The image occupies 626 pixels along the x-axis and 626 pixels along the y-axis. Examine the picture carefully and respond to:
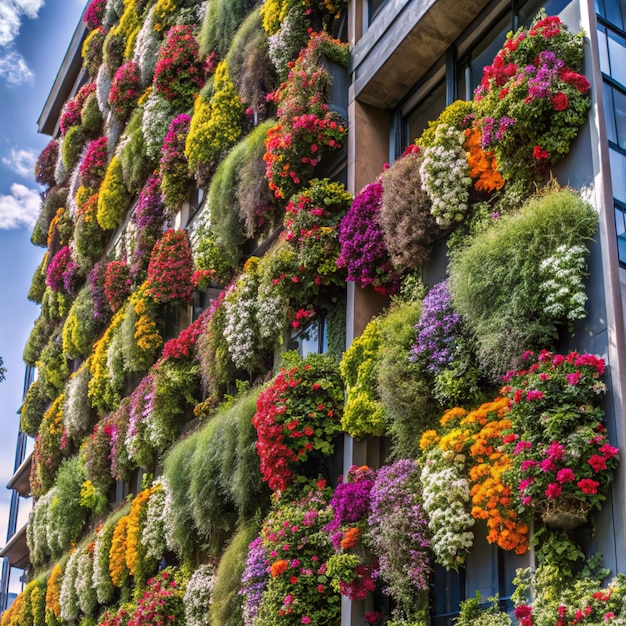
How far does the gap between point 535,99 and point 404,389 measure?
3.78m

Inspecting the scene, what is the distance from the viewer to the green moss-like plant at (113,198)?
28.5 meters

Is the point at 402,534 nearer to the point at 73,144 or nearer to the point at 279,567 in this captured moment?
the point at 279,567

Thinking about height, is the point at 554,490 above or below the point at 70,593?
above

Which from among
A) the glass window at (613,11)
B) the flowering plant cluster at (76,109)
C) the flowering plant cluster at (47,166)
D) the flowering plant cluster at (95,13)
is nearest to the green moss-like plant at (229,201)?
the glass window at (613,11)

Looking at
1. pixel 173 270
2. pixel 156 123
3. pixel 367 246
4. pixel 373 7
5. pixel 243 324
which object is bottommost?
pixel 243 324

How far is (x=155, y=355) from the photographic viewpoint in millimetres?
22828

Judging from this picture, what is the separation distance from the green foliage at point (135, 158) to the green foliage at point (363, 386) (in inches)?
526

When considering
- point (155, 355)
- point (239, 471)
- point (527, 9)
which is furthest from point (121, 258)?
point (527, 9)

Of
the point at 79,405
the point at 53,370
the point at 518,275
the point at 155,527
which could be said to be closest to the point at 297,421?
the point at 518,275

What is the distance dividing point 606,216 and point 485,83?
3.07m

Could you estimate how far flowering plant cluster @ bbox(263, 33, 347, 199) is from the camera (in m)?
16.2

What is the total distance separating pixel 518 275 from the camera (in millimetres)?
10406

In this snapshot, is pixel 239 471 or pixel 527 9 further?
pixel 239 471

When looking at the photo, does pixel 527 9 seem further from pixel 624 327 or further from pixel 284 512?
pixel 284 512
